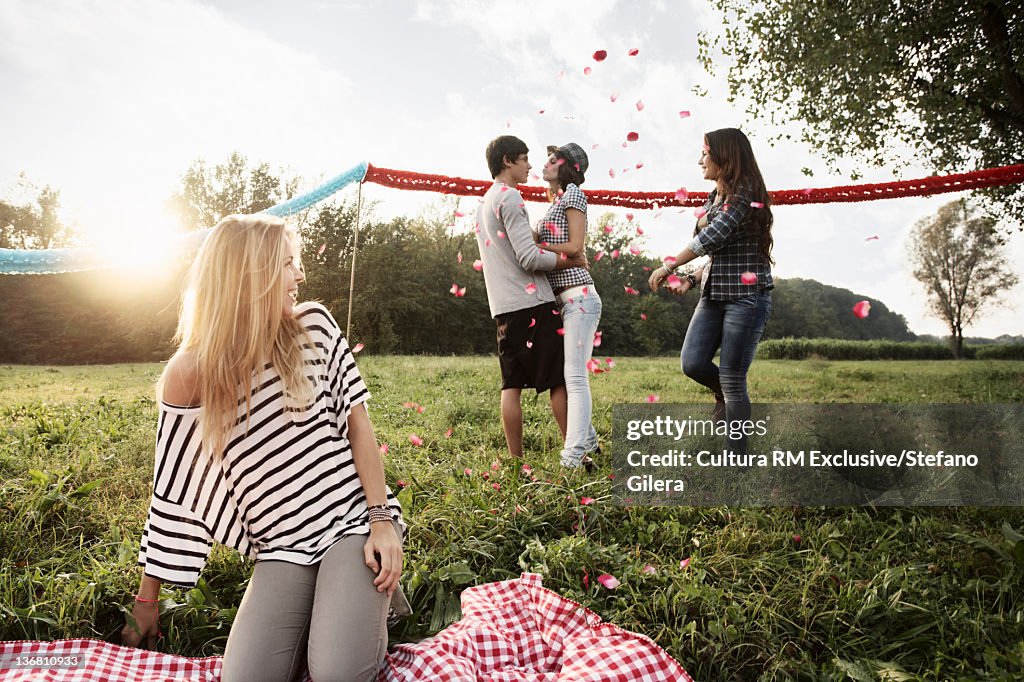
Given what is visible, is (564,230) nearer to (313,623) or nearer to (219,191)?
(313,623)

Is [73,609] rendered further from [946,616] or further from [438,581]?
[946,616]

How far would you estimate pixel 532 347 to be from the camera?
11.0ft

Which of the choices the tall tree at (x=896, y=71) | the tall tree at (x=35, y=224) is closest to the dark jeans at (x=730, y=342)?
the tall tree at (x=896, y=71)

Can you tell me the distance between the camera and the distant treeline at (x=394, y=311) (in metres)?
9.29

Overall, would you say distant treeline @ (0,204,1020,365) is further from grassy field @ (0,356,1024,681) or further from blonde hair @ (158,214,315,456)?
blonde hair @ (158,214,315,456)

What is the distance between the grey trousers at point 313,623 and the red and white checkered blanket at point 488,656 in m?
0.20

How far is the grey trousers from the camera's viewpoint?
162 cm

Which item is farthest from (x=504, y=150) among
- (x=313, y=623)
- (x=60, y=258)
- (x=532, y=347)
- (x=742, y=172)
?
(x=313, y=623)

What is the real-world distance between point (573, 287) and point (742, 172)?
950 mm

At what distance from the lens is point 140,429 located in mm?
4207

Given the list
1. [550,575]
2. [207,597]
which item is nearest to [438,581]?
[550,575]

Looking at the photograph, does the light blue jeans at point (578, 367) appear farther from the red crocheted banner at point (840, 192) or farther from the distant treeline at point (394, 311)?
the distant treeline at point (394, 311)

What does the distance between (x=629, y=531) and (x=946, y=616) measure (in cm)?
105
